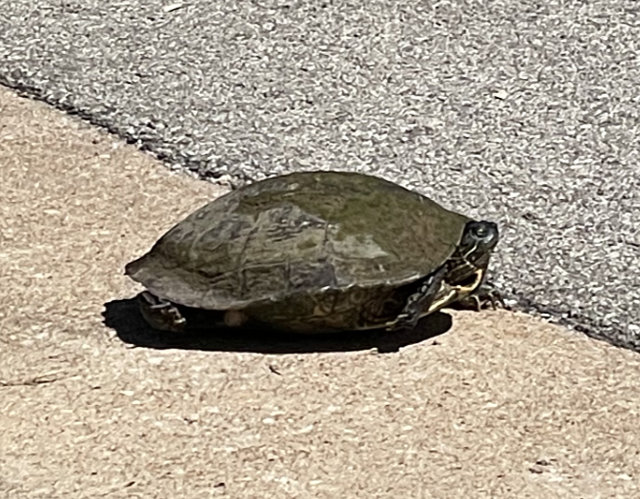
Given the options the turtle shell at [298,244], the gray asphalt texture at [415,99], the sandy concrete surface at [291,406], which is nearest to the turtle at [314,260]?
the turtle shell at [298,244]

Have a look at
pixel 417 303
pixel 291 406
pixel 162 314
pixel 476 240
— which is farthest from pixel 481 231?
pixel 162 314

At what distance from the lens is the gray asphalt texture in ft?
18.1

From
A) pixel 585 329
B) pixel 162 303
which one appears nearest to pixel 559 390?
pixel 585 329

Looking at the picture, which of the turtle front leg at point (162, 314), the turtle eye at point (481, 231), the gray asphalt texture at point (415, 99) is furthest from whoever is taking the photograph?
the gray asphalt texture at point (415, 99)

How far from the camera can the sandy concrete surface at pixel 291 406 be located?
406 centimetres

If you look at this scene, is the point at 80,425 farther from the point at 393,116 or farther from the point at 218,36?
the point at 218,36

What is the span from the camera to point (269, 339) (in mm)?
4785

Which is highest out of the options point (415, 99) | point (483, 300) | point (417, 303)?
point (417, 303)

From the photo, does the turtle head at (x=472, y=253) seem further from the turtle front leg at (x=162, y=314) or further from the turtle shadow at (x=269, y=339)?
the turtle front leg at (x=162, y=314)

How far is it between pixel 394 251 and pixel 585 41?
10.00 feet

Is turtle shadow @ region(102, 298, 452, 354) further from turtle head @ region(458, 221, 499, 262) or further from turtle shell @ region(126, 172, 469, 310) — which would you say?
turtle head @ region(458, 221, 499, 262)

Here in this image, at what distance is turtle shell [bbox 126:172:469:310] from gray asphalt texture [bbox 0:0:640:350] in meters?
0.60

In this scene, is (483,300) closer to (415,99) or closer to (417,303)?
(417,303)

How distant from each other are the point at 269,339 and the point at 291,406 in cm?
42
